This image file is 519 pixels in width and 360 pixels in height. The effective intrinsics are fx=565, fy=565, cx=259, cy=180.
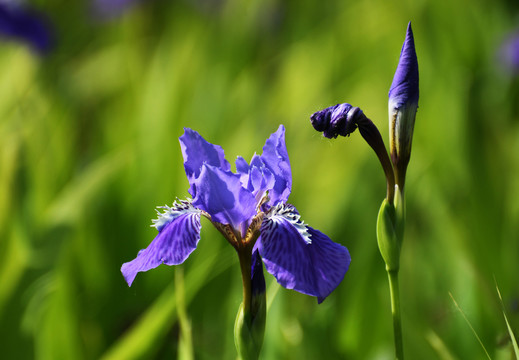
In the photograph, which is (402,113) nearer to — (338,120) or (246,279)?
(338,120)

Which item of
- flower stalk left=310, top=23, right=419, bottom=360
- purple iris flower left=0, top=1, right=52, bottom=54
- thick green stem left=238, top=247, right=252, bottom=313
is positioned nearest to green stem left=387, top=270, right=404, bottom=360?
flower stalk left=310, top=23, right=419, bottom=360

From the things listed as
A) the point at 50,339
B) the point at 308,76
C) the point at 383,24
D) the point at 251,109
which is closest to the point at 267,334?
the point at 50,339

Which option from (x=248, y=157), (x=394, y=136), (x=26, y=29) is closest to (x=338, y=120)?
(x=394, y=136)

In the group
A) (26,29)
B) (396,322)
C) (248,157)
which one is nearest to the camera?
(396,322)

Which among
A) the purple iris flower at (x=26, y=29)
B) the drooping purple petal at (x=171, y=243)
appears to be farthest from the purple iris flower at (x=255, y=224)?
the purple iris flower at (x=26, y=29)

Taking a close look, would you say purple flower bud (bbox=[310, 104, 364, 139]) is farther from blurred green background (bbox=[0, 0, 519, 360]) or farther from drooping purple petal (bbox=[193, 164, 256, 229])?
blurred green background (bbox=[0, 0, 519, 360])

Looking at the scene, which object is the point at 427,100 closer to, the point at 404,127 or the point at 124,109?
the point at 124,109

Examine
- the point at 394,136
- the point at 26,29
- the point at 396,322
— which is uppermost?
the point at 26,29
